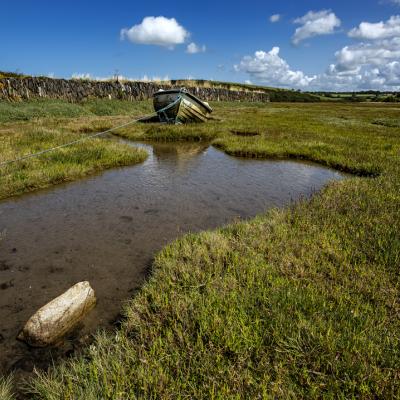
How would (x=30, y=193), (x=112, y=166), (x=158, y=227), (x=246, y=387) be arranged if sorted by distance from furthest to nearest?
1. (x=112, y=166)
2. (x=30, y=193)
3. (x=158, y=227)
4. (x=246, y=387)

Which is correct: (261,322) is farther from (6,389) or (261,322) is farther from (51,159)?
(51,159)

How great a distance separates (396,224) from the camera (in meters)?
5.14

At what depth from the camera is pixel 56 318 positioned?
10.2 feet

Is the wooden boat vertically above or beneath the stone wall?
beneath

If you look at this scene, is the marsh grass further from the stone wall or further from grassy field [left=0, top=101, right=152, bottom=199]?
the stone wall

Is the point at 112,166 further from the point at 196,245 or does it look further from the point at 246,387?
the point at 246,387

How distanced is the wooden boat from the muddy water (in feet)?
31.0

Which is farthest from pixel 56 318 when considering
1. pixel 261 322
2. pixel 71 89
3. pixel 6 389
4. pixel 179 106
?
pixel 71 89

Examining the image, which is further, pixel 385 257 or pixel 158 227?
pixel 158 227

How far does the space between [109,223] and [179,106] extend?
1495cm

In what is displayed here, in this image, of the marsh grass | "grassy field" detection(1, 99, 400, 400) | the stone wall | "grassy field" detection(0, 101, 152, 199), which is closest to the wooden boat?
"grassy field" detection(0, 101, 152, 199)

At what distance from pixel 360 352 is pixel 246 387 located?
1.13 meters

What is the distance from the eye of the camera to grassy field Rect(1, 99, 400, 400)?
2.41 meters

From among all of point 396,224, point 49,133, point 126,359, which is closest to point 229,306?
point 126,359
